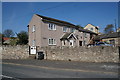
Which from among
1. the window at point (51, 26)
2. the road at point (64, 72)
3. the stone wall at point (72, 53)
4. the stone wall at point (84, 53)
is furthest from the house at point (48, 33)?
the road at point (64, 72)

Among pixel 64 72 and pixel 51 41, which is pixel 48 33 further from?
pixel 64 72

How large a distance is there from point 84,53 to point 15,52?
11639mm

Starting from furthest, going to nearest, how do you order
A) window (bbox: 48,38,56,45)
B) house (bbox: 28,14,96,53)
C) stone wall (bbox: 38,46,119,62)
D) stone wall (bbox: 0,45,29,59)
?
window (bbox: 48,38,56,45) → house (bbox: 28,14,96,53) → stone wall (bbox: 0,45,29,59) → stone wall (bbox: 38,46,119,62)

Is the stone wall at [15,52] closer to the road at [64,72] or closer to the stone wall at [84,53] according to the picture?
the stone wall at [84,53]

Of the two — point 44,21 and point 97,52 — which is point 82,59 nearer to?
point 97,52

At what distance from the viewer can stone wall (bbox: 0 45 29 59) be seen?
61.6 feet

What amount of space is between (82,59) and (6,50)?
13.5 meters

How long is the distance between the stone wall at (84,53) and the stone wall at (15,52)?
322 cm

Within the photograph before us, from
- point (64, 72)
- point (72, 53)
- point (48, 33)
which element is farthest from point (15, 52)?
point (64, 72)

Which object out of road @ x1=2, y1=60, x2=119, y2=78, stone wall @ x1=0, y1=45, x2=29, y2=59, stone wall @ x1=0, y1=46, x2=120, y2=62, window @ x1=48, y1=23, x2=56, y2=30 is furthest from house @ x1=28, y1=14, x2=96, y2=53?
road @ x1=2, y1=60, x2=119, y2=78

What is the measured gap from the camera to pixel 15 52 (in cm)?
1938

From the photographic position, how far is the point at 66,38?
2739 centimetres

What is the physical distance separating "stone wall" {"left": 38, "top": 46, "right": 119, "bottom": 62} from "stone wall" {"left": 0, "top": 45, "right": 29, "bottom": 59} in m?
3.22

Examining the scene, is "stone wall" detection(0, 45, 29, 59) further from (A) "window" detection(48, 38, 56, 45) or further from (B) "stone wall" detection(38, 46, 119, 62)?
(A) "window" detection(48, 38, 56, 45)
